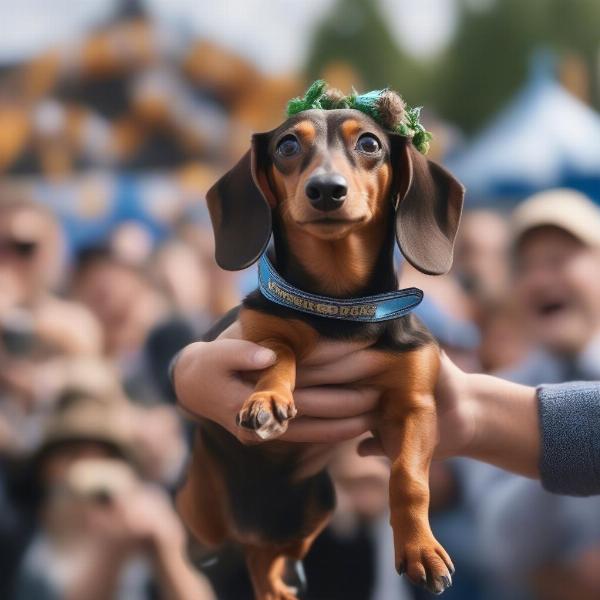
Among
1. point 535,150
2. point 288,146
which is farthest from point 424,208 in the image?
point 535,150

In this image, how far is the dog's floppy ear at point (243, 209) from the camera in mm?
1686

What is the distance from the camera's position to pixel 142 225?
19.6 ft

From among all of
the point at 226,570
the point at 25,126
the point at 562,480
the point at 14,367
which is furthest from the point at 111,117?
the point at 562,480

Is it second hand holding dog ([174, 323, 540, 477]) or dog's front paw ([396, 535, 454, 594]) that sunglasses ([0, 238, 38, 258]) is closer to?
second hand holding dog ([174, 323, 540, 477])

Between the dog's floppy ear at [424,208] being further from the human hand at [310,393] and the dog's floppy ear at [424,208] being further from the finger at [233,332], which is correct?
the finger at [233,332]

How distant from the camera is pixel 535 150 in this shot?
5852 millimetres

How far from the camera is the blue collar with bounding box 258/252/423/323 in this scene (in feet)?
5.48

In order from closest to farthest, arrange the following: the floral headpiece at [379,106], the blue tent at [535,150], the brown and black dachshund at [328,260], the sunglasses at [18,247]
A: the brown and black dachshund at [328,260] → the floral headpiece at [379,106] → the sunglasses at [18,247] → the blue tent at [535,150]

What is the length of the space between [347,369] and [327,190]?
1.07ft

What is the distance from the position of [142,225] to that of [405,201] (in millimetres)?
4441

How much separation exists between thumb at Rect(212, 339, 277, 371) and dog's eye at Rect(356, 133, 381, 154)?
1.21 feet

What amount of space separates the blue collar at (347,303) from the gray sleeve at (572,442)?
46 centimetres

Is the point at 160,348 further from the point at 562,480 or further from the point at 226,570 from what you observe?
the point at 562,480

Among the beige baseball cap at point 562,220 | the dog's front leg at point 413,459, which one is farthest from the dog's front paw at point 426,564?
the beige baseball cap at point 562,220
